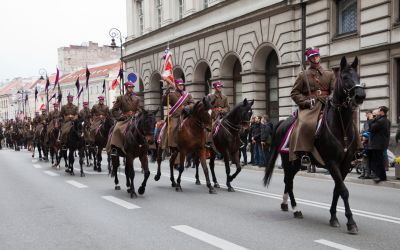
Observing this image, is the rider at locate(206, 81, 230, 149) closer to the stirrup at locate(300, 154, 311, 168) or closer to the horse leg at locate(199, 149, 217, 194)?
the horse leg at locate(199, 149, 217, 194)

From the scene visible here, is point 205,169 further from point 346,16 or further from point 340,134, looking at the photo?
point 346,16

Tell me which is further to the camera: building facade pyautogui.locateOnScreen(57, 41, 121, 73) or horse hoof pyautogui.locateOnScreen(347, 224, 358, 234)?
building facade pyautogui.locateOnScreen(57, 41, 121, 73)

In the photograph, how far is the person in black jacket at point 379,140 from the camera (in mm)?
13852

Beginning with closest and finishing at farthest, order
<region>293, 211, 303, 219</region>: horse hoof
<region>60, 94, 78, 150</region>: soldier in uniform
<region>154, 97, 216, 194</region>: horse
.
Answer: <region>293, 211, 303, 219</region>: horse hoof
<region>154, 97, 216, 194</region>: horse
<region>60, 94, 78, 150</region>: soldier in uniform

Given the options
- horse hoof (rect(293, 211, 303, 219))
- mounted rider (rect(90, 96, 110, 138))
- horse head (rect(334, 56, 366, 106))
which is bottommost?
horse hoof (rect(293, 211, 303, 219))

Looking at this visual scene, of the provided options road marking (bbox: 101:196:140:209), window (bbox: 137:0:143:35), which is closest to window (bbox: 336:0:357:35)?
road marking (bbox: 101:196:140:209)

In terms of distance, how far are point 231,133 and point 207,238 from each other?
5544mm

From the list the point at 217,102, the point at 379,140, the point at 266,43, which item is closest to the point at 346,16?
the point at 266,43

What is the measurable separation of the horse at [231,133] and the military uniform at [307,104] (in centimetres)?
363

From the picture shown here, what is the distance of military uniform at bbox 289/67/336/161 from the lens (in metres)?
8.09

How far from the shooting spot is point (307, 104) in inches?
326

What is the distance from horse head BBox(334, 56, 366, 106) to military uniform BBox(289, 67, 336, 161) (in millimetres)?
590

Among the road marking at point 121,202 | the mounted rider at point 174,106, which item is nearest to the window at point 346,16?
the mounted rider at point 174,106

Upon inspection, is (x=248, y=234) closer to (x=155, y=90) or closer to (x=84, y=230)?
(x=84, y=230)
